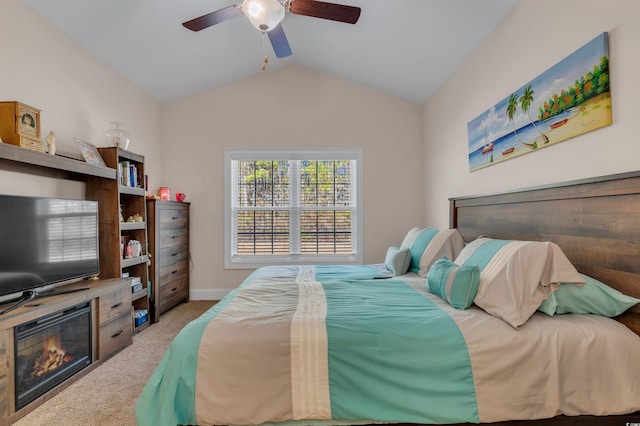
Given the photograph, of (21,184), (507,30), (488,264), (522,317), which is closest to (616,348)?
(522,317)

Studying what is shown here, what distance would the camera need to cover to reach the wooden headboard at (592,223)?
1408mm

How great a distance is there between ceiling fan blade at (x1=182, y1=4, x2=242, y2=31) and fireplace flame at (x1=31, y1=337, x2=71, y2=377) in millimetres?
2260

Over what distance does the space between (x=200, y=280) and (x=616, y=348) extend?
408cm

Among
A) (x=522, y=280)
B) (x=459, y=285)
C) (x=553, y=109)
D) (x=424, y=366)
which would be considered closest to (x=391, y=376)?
(x=424, y=366)

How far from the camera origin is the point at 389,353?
4.37 ft

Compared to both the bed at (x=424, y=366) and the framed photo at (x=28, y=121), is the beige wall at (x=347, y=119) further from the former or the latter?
the bed at (x=424, y=366)

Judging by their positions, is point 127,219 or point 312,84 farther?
point 312,84

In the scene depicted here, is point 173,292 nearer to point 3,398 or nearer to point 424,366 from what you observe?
point 3,398

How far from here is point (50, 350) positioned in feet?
6.52

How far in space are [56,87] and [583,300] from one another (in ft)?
12.4

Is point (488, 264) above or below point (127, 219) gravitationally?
below

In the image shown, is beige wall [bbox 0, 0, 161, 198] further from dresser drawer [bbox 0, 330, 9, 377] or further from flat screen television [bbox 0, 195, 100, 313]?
Answer: dresser drawer [bbox 0, 330, 9, 377]

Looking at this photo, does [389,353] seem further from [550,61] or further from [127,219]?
[127,219]

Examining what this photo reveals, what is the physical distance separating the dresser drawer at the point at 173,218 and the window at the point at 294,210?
60 cm
